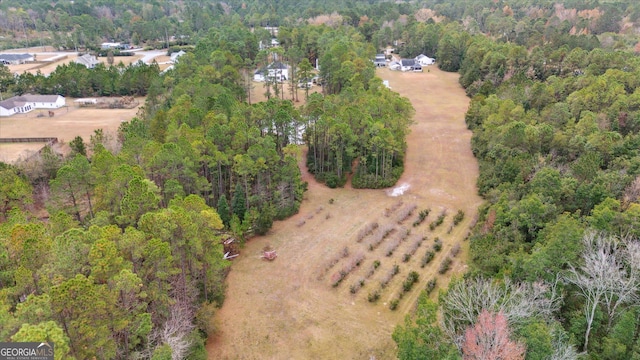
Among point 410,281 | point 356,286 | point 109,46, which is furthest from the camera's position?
point 109,46

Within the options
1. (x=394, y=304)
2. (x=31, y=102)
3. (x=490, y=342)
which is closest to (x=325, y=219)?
(x=394, y=304)

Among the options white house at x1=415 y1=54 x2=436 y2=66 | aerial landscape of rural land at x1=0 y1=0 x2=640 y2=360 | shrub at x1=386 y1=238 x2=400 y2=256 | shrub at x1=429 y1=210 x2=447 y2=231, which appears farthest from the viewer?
white house at x1=415 y1=54 x2=436 y2=66

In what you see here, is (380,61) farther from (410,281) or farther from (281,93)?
(410,281)

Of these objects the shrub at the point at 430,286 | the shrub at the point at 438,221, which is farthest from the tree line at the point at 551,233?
the shrub at the point at 438,221

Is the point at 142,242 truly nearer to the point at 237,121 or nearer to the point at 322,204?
the point at 237,121

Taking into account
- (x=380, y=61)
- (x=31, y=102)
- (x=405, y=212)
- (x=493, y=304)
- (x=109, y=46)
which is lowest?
(x=405, y=212)

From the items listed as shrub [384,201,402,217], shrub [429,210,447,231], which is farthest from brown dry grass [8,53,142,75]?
shrub [429,210,447,231]

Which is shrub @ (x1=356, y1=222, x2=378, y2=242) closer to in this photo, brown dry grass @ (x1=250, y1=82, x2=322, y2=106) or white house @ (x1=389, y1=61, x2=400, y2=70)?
brown dry grass @ (x1=250, y1=82, x2=322, y2=106)
